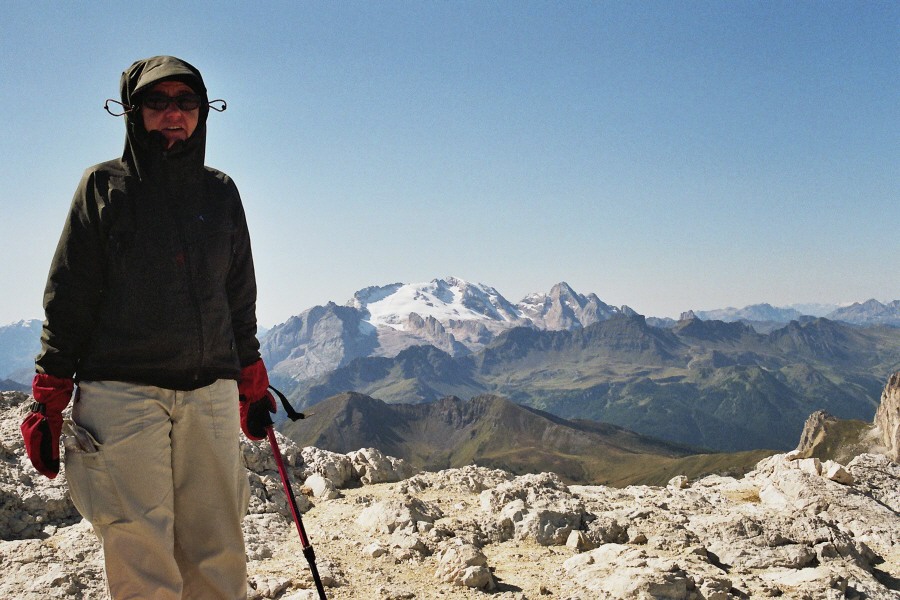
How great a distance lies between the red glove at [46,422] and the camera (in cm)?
511

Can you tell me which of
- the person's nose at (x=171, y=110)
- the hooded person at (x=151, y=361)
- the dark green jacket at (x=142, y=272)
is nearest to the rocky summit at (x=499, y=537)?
the hooded person at (x=151, y=361)

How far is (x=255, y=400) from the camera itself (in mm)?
6691

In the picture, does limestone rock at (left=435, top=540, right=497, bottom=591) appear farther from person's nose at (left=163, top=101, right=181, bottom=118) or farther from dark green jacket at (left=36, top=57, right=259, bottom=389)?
person's nose at (left=163, top=101, right=181, bottom=118)

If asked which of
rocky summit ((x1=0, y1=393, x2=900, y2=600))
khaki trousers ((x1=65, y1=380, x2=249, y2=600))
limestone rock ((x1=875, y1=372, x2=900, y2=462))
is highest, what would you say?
khaki trousers ((x1=65, y1=380, x2=249, y2=600))

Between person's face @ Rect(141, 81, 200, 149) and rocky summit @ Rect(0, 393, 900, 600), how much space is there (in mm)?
5467

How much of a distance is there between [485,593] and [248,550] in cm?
375

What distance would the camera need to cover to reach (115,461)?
15.9 ft

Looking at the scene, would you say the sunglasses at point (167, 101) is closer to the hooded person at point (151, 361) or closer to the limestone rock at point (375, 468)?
the hooded person at point (151, 361)

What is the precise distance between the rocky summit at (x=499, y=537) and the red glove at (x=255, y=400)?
249 cm

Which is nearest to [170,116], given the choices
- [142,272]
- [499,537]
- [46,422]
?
[142,272]

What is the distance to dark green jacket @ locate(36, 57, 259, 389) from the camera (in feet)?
16.3

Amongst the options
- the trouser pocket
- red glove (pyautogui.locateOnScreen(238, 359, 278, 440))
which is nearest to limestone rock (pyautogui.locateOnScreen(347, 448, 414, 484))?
red glove (pyautogui.locateOnScreen(238, 359, 278, 440))

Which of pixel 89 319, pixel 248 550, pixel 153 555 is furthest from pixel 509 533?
pixel 89 319

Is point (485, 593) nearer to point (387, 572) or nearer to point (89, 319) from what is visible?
point (387, 572)
